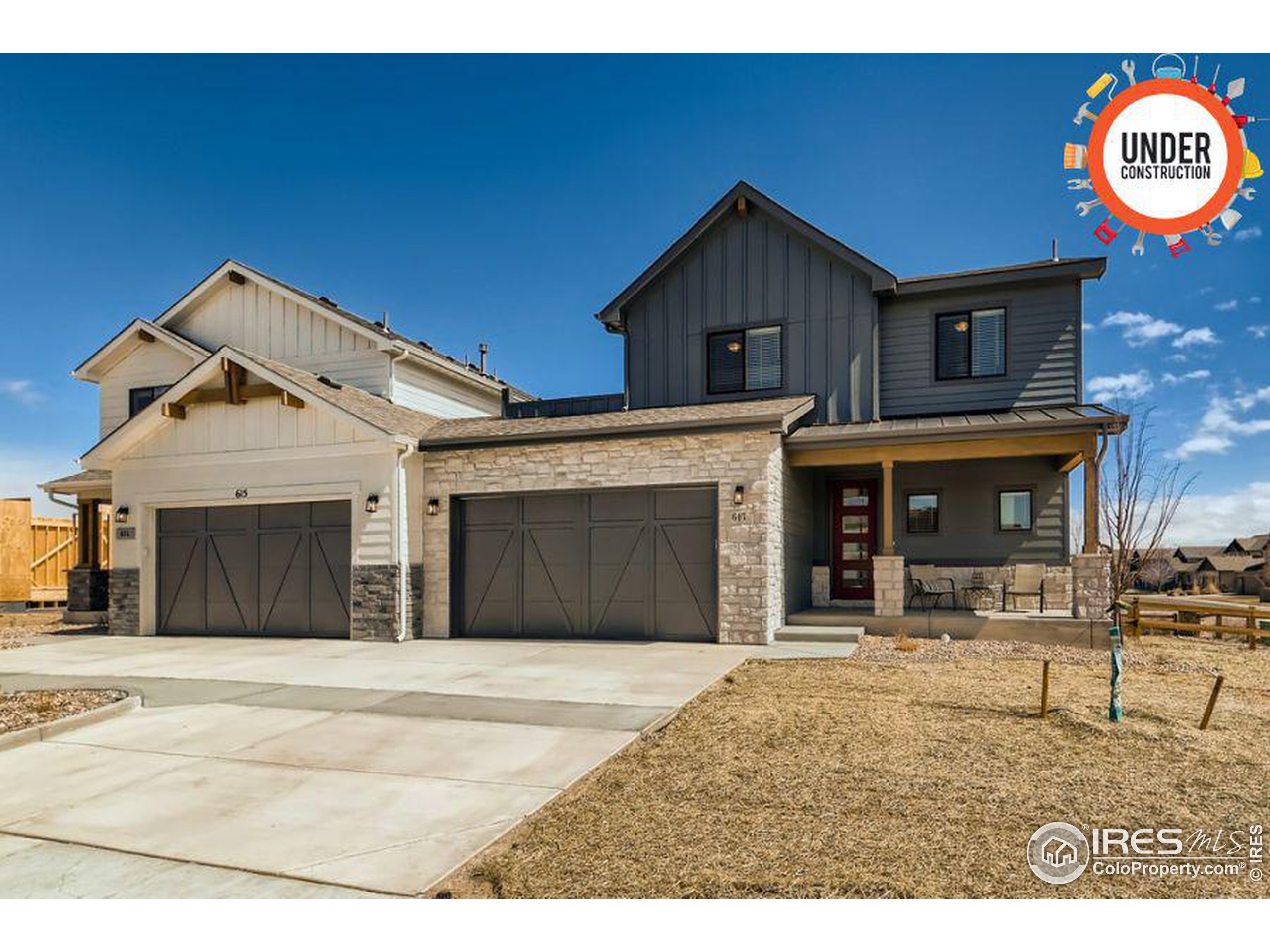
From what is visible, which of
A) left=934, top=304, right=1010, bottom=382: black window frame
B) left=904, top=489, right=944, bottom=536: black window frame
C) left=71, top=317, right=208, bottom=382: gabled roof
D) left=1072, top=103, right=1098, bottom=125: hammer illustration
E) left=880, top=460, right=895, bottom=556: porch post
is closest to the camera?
left=1072, top=103, right=1098, bottom=125: hammer illustration

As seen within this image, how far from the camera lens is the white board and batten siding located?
16.7 metres

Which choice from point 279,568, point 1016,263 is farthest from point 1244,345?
point 279,568

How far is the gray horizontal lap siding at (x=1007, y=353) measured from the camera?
13789 millimetres

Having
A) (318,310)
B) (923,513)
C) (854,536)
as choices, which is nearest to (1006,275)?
(923,513)

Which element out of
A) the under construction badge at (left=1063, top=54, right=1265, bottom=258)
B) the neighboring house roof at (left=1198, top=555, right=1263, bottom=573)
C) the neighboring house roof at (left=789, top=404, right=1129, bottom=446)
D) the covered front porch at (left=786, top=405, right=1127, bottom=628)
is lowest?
the neighboring house roof at (left=1198, top=555, right=1263, bottom=573)

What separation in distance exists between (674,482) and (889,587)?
12.6ft

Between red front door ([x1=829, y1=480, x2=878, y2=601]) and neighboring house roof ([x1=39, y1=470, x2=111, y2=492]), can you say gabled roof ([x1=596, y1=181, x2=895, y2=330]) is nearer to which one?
red front door ([x1=829, y1=480, x2=878, y2=601])

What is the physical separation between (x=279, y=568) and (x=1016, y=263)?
574 inches

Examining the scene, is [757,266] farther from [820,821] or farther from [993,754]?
[820,821]

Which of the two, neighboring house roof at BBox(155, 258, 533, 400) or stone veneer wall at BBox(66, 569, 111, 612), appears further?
stone veneer wall at BBox(66, 569, 111, 612)

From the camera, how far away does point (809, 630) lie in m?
11.8

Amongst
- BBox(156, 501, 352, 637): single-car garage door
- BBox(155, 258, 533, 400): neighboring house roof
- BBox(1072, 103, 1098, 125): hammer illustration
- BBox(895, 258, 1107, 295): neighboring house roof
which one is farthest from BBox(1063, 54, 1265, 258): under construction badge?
BBox(155, 258, 533, 400): neighboring house roof

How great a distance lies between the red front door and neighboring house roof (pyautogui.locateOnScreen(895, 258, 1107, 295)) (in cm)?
378

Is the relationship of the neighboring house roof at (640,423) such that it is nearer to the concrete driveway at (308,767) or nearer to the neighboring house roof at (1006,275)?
the neighboring house roof at (1006,275)
